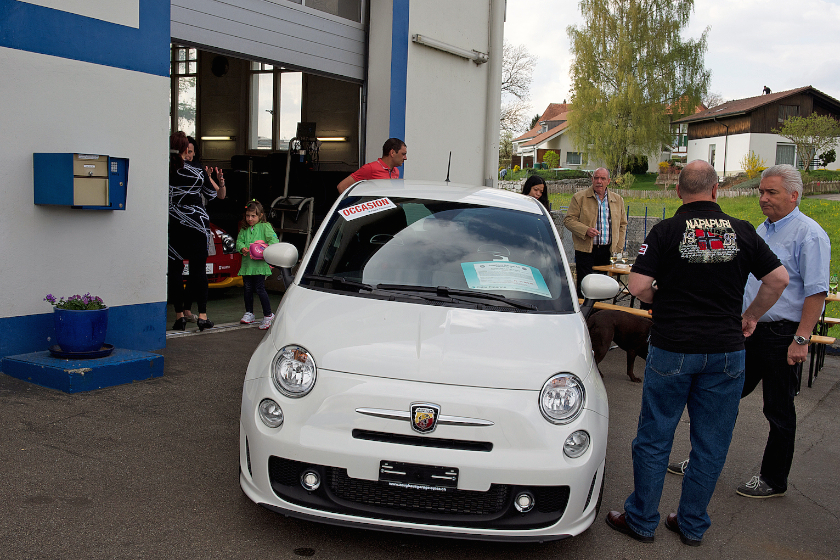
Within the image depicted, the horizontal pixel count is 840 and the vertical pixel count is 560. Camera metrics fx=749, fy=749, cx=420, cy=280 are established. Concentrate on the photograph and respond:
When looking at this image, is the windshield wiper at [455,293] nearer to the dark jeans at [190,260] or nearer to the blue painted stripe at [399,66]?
the dark jeans at [190,260]

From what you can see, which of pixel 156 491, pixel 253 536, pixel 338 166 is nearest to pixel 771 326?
pixel 253 536

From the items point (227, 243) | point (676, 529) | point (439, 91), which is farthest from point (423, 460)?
point (439, 91)

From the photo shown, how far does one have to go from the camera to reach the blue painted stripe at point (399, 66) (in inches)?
386

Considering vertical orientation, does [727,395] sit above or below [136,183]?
below

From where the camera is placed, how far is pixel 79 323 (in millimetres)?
5488

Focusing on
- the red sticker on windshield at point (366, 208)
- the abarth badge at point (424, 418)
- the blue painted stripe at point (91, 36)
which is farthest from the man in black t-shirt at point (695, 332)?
the blue painted stripe at point (91, 36)

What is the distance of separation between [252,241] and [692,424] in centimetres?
587

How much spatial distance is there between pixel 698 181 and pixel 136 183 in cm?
468

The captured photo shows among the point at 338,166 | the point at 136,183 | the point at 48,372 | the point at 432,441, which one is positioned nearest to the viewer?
the point at 432,441

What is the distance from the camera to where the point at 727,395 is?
3570mm

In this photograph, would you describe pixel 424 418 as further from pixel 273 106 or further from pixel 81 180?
pixel 273 106

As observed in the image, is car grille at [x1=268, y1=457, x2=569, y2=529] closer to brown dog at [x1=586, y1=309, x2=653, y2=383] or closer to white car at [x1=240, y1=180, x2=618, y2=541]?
white car at [x1=240, y1=180, x2=618, y2=541]

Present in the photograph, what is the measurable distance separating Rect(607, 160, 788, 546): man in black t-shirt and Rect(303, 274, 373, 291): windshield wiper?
1.36 metres

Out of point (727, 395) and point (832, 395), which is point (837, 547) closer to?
point (727, 395)
